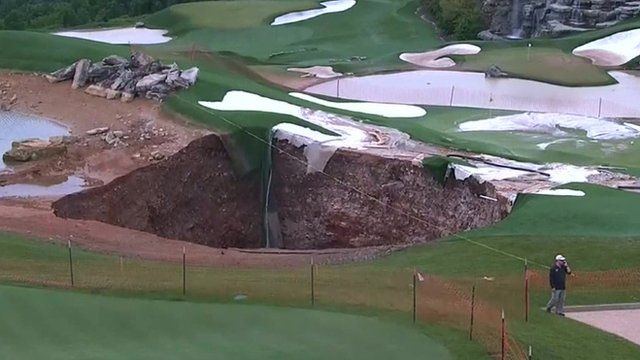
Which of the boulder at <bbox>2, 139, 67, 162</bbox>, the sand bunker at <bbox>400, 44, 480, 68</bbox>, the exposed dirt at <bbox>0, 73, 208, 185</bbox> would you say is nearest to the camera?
the exposed dirt at <bbox>0, 73, 208, 185</bbox>

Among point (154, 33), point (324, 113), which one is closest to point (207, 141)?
point (324, 113)

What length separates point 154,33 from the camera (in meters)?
75.6

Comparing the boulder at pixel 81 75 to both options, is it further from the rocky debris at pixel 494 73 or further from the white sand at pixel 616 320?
the white sand at pixel 616 320

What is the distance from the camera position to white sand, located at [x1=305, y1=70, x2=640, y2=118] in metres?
47.2

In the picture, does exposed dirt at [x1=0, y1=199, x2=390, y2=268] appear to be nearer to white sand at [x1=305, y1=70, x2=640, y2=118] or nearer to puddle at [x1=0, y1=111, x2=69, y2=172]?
puddle at [x1=0, y1=111, x2=69, y2=172]

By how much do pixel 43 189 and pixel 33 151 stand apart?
250 centimetres

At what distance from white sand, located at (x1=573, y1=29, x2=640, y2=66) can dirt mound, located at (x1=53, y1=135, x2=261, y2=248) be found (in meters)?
30.4

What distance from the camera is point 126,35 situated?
74.2 meters

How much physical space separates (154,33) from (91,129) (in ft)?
140

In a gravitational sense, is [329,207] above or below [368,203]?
below

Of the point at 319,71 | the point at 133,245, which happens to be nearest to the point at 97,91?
the point at 133,245

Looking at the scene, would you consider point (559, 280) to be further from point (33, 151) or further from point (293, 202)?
point (33, 151)

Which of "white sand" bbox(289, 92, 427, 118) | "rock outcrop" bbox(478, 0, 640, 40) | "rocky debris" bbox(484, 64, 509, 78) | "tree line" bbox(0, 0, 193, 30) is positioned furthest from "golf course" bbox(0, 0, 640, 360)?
"tree line" bbox(0, 0, 193, 30)

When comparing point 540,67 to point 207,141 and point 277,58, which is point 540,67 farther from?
point 207,141
